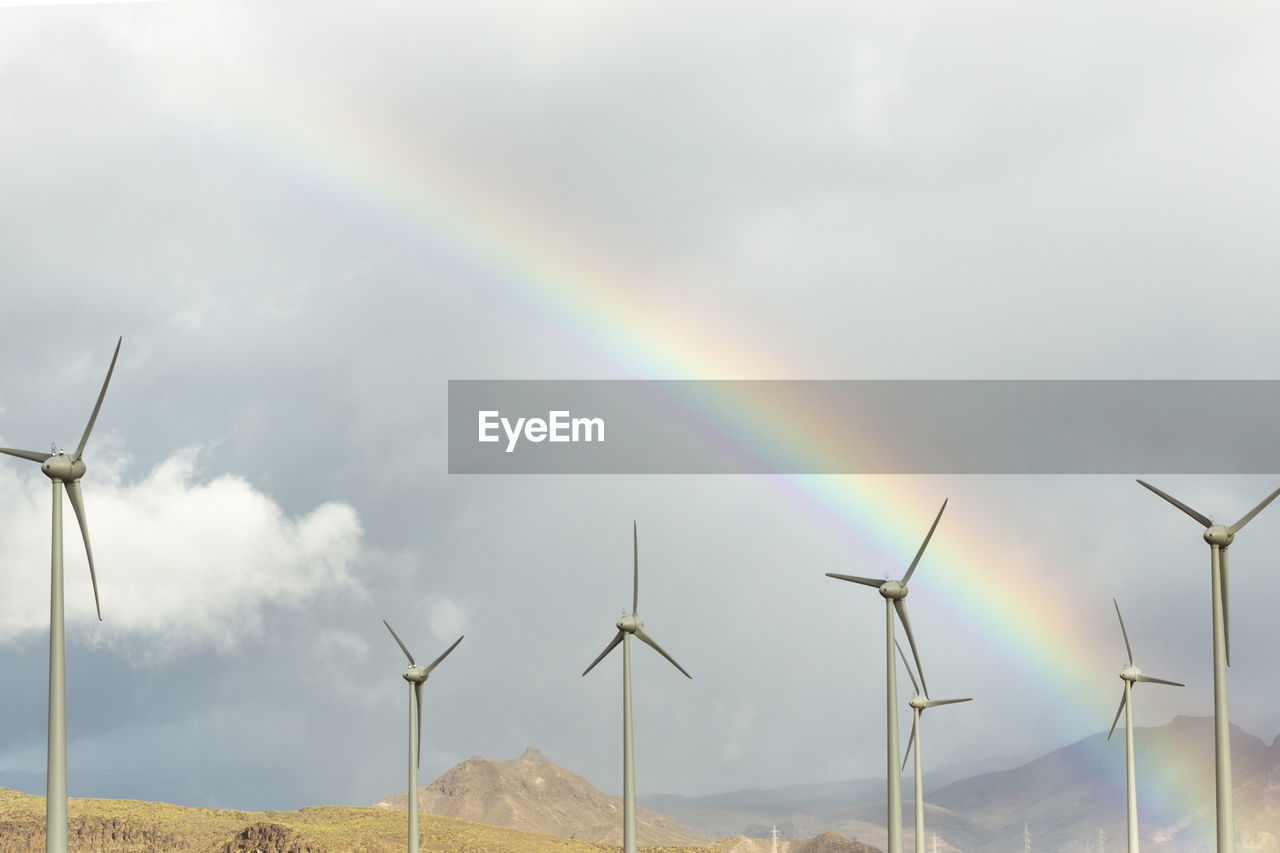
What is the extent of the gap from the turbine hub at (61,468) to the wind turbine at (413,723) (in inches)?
1768

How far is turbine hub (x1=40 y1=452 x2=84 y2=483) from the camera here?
55.7 meters

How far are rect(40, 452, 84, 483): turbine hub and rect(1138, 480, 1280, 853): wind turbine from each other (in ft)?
147

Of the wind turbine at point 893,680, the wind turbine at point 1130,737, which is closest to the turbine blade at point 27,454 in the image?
the wind turbine at point 893,680

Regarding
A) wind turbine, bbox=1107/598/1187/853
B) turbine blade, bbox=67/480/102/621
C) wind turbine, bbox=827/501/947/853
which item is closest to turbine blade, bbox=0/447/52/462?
turbine blade, bbox=67/480/102/621

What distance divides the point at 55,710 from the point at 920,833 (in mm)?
88948

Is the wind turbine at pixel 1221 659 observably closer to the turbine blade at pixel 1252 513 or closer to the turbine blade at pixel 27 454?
the turbine blade at pixel 1252 513

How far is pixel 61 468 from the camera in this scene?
55.8 m

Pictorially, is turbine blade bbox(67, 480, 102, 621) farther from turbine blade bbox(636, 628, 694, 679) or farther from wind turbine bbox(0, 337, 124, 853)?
turbine blade bbox(636, 628, 694, 679)

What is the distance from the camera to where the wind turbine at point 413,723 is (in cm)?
10044

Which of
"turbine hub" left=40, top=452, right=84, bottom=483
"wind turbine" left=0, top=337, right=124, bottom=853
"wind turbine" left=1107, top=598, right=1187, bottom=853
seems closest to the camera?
"wind turbine" left=0, top=337, right=124, bottom=853

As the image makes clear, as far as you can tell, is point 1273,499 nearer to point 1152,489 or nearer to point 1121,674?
point 1152,489

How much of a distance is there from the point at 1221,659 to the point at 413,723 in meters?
58.2

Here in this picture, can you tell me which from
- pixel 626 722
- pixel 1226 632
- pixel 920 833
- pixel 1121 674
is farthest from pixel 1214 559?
pixel 1121 674

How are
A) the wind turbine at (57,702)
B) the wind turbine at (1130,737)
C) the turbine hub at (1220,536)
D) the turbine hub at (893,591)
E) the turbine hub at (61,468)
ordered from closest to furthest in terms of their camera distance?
the wind turbine at (57,702)
the turbine hub at (61,468)
the turbine hub at (1220,536)
the turbine hub at (893,591)
the wind turbine at (1130,737)
